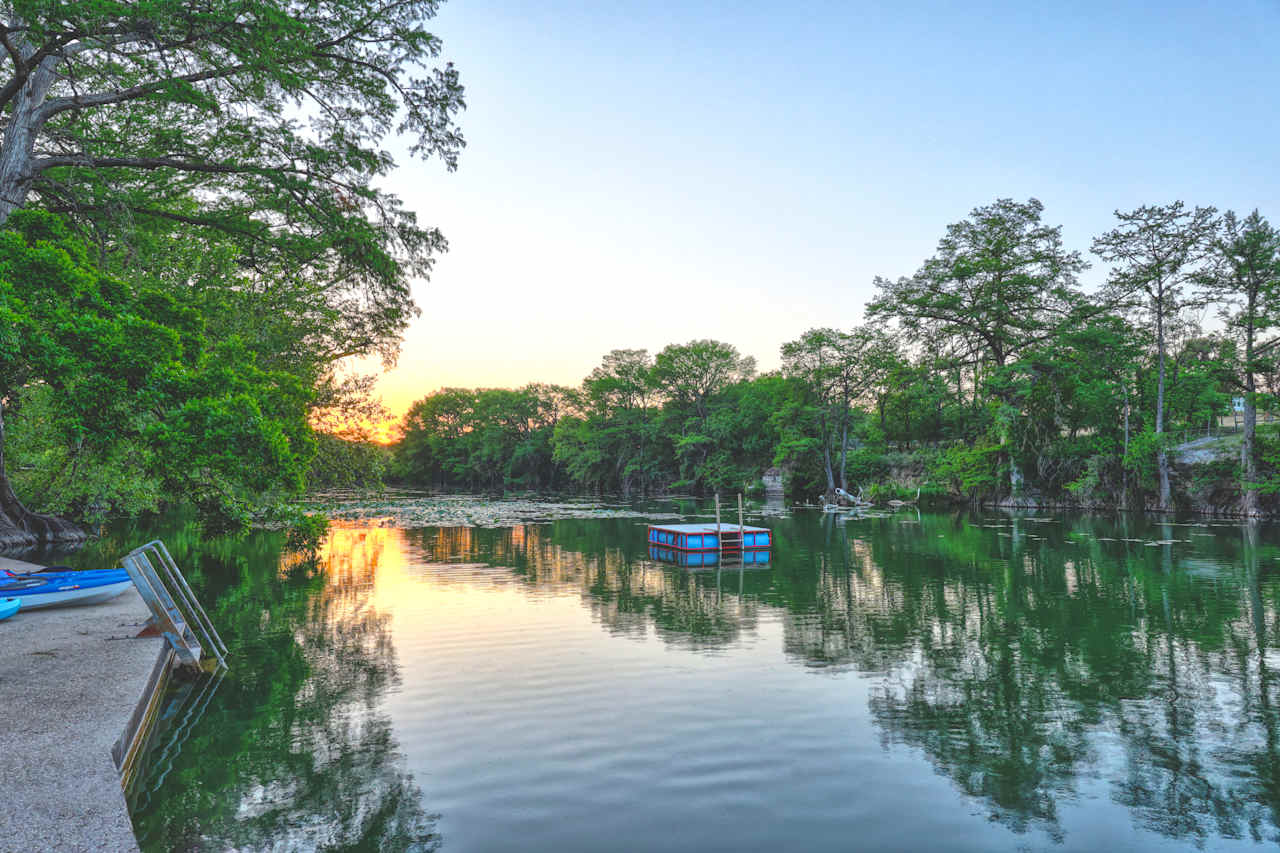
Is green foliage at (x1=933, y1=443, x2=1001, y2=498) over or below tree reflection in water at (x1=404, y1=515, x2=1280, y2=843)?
over

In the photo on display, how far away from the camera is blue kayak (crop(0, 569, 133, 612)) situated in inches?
470

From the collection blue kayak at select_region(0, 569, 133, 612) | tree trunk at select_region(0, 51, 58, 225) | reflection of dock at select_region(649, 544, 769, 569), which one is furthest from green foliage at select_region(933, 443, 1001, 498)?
tree trunk at select_region(0, 51, 58, 225)

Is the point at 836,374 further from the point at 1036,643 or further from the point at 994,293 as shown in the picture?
the point at 1036,643

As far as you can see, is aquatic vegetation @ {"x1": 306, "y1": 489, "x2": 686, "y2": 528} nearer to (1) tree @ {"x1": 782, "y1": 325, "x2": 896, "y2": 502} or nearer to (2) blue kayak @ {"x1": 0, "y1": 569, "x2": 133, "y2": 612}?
(1) tree @ {"x1": 782, "y1": 325, "x2": 896, "y2": 502}

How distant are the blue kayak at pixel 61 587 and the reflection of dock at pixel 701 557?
15.6m

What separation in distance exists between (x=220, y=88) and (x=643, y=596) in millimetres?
14876

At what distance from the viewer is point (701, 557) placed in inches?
1005

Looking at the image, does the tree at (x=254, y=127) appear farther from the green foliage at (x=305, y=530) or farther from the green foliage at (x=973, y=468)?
the green foliage at (x=973, y=468)

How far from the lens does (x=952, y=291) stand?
49938 millimetres

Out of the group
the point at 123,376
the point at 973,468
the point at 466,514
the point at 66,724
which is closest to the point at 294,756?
the point at 66,724

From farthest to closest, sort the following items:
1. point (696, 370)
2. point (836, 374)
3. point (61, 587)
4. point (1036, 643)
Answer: point (696, 370) → point (836, 374) → point (1036, 643) → point (61, 587)

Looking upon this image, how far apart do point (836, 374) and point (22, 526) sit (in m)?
54.9

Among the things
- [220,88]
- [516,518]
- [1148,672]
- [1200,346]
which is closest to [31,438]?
[220,88]

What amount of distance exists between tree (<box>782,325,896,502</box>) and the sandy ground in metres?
54.7
